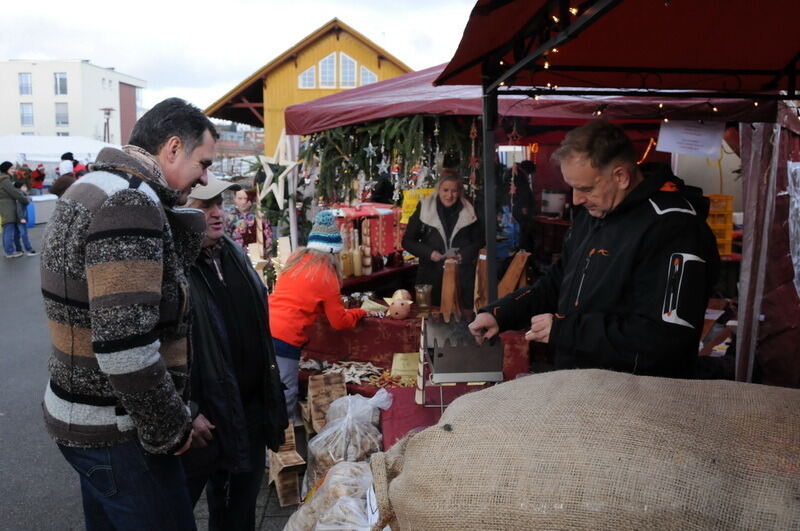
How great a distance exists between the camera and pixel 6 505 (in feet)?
12.6

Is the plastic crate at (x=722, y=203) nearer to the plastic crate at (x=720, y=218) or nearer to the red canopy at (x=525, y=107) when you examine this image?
the plastic crate at (x=720, y=218)

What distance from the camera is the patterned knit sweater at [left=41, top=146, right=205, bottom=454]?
1.63m

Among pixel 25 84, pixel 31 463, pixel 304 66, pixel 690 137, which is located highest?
pixel 25 84

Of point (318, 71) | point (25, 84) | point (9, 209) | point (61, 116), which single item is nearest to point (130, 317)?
point (9, 209)

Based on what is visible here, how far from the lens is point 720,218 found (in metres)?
8.05

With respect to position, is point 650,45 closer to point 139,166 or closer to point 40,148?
point 139,166

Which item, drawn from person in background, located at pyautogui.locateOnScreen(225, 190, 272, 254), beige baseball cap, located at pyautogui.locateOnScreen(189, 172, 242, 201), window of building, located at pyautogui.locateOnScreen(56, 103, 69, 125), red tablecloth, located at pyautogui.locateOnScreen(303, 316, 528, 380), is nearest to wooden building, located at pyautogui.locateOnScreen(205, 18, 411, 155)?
person in background, located at pyautogui.locateOnScreen(225, 190, 272, 254)

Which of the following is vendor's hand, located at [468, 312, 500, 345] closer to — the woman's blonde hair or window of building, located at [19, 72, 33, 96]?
the woman's blonde hair

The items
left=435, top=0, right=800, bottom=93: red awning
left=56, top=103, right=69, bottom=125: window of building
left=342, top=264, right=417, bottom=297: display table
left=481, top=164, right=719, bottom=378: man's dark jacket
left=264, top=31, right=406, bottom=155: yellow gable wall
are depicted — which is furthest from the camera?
left=56, top=103, right=69, bottom=125: window of building

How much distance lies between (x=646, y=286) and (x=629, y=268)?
0.08m

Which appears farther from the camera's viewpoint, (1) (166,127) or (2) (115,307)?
(1) (166,127)

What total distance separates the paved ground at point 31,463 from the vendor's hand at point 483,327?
73.3 inches

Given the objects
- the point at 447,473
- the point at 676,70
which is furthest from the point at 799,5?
the point at 447,473

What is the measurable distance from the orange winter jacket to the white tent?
2689 centimetres
